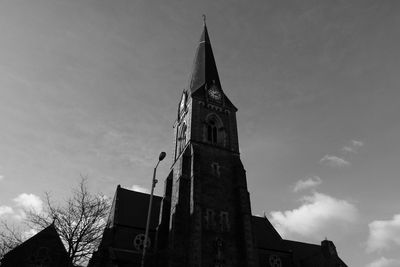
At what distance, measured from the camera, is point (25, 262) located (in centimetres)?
2864

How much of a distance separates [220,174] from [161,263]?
10.4 metres

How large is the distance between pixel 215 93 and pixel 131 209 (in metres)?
16.7

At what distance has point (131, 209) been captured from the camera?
34875mm

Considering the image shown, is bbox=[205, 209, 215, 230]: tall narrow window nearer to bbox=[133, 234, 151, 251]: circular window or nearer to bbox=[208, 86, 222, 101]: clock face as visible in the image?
bbox=[133, 234, 151, 251]: circular window

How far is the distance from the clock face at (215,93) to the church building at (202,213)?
2.5 inches

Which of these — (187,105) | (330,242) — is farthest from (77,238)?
(330,242)

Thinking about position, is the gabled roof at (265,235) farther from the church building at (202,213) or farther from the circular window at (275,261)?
the circular window at (275,261)

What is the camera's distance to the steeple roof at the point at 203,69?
43.1 m

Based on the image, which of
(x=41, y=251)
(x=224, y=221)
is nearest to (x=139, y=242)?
(x=224, y=221)

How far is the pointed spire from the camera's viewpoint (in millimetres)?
43094

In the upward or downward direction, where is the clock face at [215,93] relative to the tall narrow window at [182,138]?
upward

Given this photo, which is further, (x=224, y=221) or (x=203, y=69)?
(x=203, y=69)

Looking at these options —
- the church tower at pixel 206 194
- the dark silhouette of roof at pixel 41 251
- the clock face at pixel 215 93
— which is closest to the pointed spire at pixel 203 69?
the clock face at pixel 215 93

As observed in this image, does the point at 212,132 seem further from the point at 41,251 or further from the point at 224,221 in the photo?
the point at 41,251
